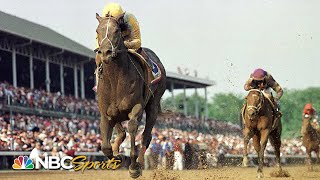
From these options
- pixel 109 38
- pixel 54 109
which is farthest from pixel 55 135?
pixel 109 38

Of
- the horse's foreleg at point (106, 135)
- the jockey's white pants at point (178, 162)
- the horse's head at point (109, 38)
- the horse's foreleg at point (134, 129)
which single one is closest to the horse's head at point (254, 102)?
the horse's foreleg at point (134, 129)

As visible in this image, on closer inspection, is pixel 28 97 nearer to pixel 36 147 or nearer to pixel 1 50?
pixel 1 50

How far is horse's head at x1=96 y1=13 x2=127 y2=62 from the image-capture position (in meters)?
10.6

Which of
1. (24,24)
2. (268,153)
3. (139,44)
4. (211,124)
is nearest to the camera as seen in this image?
(139,44)

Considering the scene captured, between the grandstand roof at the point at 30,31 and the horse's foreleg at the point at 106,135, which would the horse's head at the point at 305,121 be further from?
the horse's foreleg at the point at 106,135

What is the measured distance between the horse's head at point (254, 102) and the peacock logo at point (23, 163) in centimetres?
846

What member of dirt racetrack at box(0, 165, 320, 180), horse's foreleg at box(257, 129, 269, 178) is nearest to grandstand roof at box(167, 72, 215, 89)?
dirt racetrack at box(0, 165, 320, 180)

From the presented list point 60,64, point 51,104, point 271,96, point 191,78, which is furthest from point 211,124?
point 271,96

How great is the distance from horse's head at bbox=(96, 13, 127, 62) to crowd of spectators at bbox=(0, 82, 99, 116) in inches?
713

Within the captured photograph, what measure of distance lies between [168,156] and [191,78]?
28504 mm

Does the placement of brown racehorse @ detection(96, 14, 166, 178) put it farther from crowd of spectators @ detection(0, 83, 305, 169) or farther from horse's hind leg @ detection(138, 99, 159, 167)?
crowd of spectators @ detection(0, 83, 305, 169)

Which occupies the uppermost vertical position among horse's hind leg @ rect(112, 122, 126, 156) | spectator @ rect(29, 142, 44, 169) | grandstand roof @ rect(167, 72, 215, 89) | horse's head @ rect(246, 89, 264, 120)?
grandstand roof @ rect(167, 72, 215, 89)

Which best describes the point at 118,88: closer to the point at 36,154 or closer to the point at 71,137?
the point at 36,154

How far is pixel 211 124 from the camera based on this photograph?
154ft
